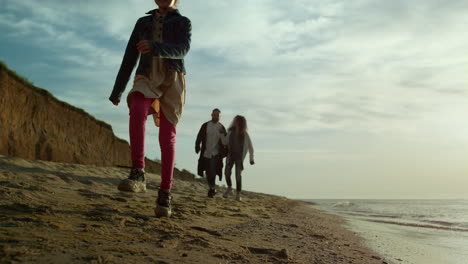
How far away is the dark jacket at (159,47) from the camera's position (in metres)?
3.08

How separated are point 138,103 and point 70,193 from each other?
68.0 inches

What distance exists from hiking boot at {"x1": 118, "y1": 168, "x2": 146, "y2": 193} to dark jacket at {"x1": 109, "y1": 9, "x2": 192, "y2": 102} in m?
0.80

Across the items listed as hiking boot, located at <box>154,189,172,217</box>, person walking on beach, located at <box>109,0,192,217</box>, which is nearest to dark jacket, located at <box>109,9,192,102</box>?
person walking on beach, located at <box>109,0,192,217</box>

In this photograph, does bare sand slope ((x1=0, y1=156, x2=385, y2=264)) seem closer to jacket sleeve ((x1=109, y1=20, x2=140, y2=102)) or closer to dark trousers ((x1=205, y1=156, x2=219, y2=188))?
jacket sleeve ((x1=109, y1=20, x2=140, y2=102))

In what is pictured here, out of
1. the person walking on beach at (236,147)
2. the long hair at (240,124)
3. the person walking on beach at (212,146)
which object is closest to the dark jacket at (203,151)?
the person walking on beach at (212,146)

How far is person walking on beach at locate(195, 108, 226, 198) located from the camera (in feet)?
30.3

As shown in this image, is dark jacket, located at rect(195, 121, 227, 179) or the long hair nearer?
dark jacket, located at rect(195, 121, 227, 179)

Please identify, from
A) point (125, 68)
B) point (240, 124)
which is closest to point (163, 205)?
point (125, 68)

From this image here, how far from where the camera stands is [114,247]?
1919 millimetres

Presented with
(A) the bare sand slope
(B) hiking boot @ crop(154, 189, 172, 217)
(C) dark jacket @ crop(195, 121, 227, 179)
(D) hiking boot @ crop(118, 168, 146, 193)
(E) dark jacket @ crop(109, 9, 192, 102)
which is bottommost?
(A) the bare sand slope

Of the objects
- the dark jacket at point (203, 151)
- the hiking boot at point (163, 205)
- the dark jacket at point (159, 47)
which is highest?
the dark jacket at point (159, 47)

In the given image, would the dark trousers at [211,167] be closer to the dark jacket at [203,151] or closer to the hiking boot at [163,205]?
the dark jacket at [203,151]

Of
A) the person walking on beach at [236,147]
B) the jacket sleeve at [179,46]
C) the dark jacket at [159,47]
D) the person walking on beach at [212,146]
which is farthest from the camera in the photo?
the person walking on beach at [236,147]

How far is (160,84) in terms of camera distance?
10.5 ft
